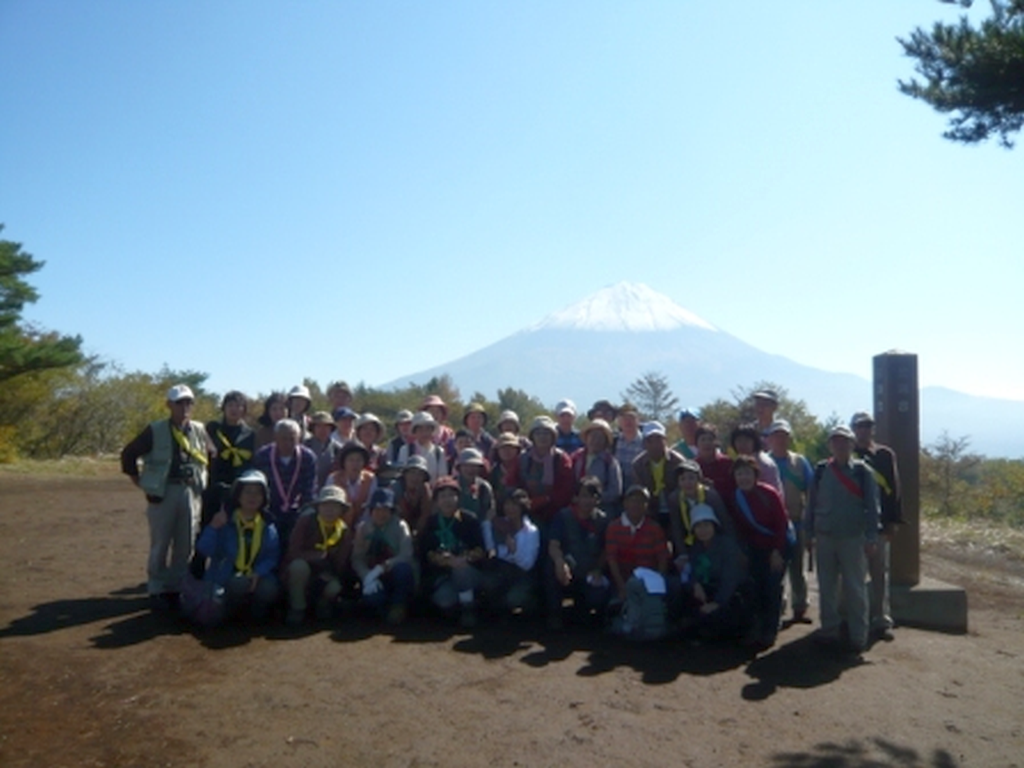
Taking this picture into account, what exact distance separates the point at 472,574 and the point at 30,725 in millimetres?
3212

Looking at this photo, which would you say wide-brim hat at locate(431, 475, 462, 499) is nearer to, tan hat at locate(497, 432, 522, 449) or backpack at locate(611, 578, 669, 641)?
tan hat at locate(497, 432, 522, 449)

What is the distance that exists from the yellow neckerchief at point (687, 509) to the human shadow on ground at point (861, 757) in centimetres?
210

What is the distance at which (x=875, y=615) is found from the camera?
7.09m

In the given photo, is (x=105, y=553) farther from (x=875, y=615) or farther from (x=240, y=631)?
(x=875, y=615)


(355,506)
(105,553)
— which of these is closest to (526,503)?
(355,506)

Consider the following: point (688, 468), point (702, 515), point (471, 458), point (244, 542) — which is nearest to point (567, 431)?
point (471, 458)

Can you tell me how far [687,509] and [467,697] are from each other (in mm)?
2361

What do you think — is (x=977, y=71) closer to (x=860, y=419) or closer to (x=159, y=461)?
(x=860, y=419)

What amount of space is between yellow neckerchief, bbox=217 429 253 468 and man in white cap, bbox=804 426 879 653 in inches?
188

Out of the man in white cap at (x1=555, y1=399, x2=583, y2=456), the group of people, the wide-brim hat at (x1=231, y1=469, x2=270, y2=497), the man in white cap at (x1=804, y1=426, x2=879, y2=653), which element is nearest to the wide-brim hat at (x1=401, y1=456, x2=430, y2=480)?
Answer: the group of people

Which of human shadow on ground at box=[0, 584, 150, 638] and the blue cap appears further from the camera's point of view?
the blue cap

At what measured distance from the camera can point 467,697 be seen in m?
5.14

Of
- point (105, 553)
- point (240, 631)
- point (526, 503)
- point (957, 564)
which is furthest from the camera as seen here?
point (957, 564)

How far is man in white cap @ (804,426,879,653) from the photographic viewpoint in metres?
6.42
